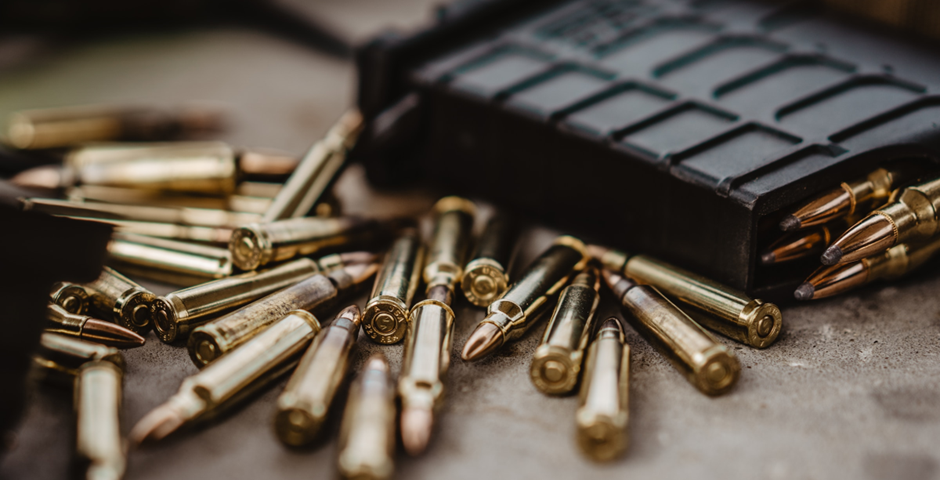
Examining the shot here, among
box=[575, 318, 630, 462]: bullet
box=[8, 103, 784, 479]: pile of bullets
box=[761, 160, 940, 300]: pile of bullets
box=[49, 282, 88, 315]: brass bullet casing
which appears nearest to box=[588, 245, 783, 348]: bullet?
box=[8, 103, 784, 479]: pile of bullets

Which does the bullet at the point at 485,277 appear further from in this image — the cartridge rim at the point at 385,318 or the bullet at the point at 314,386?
the bullet at the point at 314,386

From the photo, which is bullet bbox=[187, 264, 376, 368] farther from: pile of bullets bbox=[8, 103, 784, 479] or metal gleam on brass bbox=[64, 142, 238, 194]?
metal gleam on brass bbox=[64, 142, 238, 194]

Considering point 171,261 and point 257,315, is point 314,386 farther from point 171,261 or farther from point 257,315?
point 171,261

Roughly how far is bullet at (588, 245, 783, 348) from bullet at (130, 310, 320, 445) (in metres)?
0.93

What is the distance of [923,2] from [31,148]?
11.3ft

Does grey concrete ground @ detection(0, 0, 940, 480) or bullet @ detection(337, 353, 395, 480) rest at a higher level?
bullet @ detection(337, 353, 395, 480)

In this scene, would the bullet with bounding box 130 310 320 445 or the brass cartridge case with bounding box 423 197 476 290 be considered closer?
the bullet with bounding box 130 310 320 445

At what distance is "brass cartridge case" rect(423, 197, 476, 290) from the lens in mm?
2100

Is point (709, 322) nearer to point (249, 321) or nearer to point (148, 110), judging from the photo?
point (249, 321)

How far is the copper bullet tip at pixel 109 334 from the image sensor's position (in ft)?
6.06

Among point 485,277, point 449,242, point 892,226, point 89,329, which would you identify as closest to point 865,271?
point 892,226

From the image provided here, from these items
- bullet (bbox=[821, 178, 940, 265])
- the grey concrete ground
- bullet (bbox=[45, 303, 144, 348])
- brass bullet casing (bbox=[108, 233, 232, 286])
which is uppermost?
bullet (bbox=[821, 178, 940, 265])

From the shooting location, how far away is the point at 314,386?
1.59m

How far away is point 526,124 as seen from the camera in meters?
2.37
